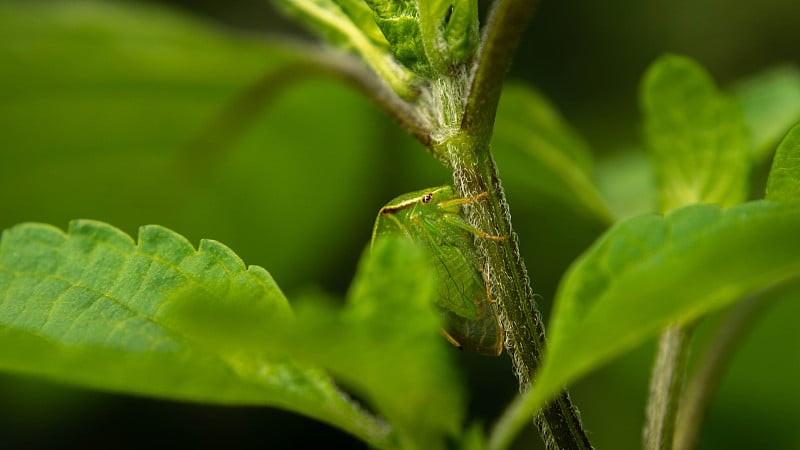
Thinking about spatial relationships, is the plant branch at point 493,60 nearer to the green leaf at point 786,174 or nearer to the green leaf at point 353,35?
the green leaf at point 353,35

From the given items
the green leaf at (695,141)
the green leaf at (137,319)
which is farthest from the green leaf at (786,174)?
the green leaf at (137,319)

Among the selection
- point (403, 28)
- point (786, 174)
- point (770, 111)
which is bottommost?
point (770, 111)

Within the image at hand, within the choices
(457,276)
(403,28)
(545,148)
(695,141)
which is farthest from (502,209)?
(545,148)

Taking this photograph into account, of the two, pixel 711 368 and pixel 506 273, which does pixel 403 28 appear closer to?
pixel 506 273

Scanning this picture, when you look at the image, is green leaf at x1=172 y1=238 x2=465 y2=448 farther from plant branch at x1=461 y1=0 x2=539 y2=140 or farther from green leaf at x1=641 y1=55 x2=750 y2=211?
green leaf at x1=641 y1=55 x2=750 y2=211

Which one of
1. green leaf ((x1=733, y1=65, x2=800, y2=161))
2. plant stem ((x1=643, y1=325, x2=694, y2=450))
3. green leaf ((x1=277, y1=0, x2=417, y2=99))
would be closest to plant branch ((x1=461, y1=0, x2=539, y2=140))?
green leaf ((x1=277, y1=0, x2=417, y2=99))

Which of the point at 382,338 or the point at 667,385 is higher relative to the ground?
the point at 382,338

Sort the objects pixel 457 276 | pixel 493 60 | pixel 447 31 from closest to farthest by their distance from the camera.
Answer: pixel 493 60
pixel 447 31
pixel 457 276
